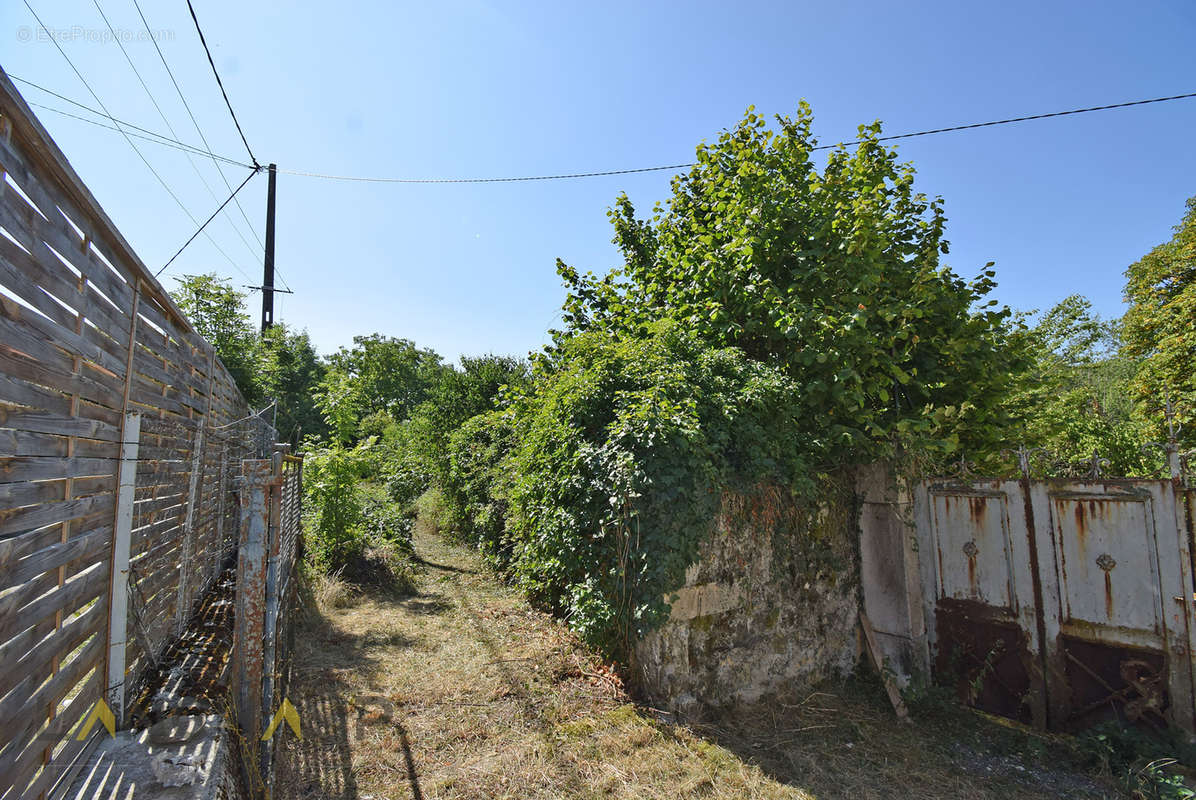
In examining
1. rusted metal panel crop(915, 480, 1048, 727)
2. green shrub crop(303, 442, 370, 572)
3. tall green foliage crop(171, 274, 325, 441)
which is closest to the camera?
rusted metal panel crop(915, 480, 1048, 727)

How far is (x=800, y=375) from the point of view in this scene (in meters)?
5.18

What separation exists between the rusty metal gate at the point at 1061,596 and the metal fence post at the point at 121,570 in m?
5.59

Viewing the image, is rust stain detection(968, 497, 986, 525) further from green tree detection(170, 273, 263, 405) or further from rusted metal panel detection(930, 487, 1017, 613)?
green tree detection(170, 273, 263, 405)

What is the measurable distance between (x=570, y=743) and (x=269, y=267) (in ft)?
34.5

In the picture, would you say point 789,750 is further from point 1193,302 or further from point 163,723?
point 1193,302

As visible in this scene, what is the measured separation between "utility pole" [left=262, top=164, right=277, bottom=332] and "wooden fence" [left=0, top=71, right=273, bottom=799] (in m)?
8.04

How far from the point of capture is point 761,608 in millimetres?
4797

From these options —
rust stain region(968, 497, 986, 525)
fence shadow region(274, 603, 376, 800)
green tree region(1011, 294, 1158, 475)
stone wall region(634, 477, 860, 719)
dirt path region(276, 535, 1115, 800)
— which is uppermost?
green tree region(1011, 294, 1158, 475)

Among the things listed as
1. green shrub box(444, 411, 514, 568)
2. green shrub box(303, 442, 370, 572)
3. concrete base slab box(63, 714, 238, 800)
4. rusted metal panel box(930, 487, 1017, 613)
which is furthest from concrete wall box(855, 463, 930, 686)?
green shrub box(303, 442, 370, 572)

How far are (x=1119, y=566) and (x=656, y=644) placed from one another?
331 centimetres

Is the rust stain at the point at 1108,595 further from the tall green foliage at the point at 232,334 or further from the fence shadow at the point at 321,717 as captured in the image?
the tall green foliage at the point at 232,334

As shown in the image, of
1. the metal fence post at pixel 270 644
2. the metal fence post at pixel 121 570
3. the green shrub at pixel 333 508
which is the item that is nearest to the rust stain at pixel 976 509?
the metal fence post at pixel 270 644

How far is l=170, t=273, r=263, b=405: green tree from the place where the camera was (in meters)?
10.8

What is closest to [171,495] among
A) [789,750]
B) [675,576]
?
[675,576]
